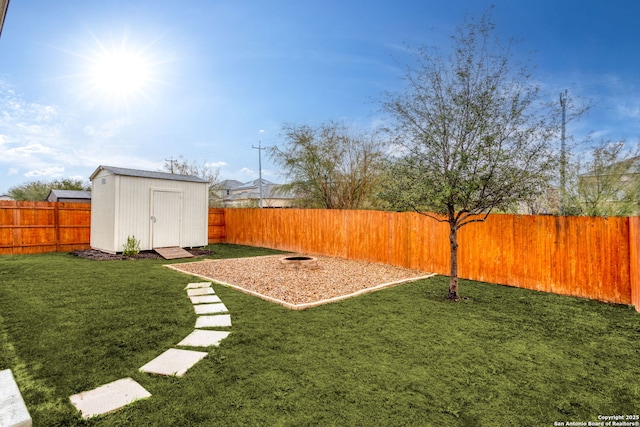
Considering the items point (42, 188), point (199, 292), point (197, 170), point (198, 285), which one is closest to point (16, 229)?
point (198, 285)

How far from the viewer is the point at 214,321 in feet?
12.5

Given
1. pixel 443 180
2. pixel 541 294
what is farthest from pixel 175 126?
pixel 541 294

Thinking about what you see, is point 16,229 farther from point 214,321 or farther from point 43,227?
point 214,321

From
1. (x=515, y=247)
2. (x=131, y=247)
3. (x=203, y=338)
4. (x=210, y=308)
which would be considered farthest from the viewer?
(x=131, y=247)

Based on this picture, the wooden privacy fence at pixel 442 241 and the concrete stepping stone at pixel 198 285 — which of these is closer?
the wooden privacy fence at pixel 442 241

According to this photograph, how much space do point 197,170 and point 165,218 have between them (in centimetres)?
1687

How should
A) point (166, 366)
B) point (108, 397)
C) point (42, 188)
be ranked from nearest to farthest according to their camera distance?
point (108, 397) < point (166, 366) < point (42, 188)

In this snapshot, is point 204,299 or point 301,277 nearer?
point 204,299

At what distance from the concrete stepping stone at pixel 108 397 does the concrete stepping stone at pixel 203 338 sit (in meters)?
0.77

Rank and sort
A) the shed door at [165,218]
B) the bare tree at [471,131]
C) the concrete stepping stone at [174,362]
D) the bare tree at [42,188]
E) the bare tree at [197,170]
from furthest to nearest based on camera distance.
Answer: the bare tree at [42,188], the bare tree at [197,170], the shed door at [165,218], the bare tree at [471,131], the concrete stepping stone at [174,362]

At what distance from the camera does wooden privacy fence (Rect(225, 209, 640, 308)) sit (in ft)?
16.3

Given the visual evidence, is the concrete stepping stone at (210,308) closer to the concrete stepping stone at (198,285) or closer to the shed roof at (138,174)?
the concrete stepping stone at (198,285)

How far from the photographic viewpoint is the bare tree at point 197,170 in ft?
83.8

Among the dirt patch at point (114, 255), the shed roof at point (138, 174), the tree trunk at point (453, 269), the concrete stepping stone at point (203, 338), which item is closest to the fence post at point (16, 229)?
the dirt patch at point (114, 255)
